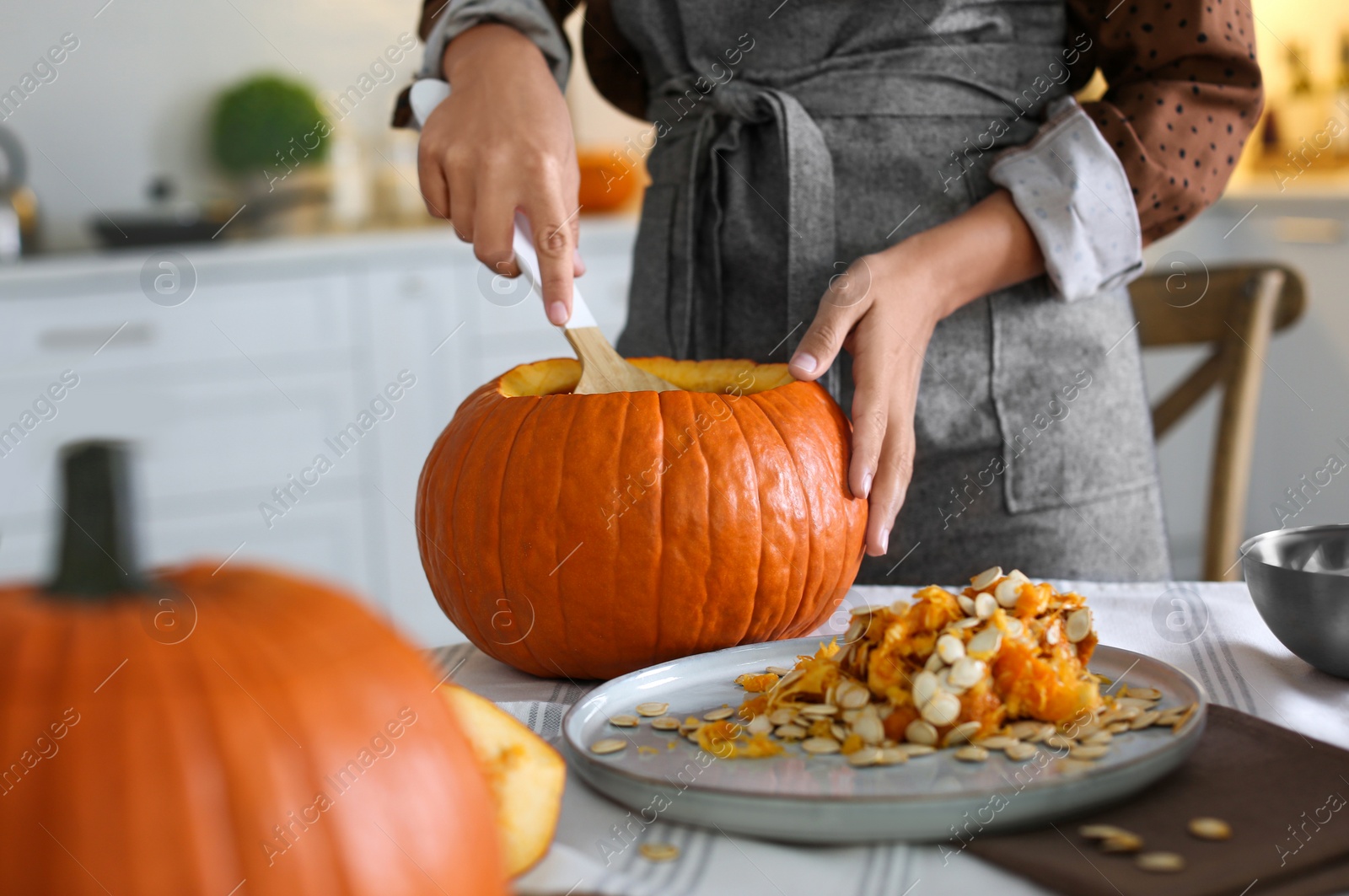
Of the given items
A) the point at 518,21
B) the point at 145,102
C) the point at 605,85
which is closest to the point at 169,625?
the point at 518,21

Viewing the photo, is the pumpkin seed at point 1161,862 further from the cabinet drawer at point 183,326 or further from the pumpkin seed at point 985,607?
the cabinet drawer at point 183,326

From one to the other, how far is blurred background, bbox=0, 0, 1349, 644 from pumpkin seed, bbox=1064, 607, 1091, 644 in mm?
1884

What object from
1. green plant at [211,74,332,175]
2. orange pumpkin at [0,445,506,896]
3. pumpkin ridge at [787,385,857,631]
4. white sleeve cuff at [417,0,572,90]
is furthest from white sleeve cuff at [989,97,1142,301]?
green plant at [211,74,332,175]

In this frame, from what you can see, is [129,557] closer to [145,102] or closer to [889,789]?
[889,789]

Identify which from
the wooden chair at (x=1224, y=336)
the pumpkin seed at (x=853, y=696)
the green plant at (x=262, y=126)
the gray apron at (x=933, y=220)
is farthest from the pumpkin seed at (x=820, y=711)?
the green plant at (x=262, y=126)

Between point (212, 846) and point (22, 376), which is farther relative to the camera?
point (22, 376)

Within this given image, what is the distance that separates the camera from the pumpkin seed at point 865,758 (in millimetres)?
457

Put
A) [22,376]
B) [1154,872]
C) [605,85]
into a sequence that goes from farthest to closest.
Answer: [22,376] → [605,85] → [1154,872]

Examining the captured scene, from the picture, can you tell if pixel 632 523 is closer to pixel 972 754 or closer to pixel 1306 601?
pixel 972 754

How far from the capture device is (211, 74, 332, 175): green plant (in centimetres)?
271

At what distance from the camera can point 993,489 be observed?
0.91m

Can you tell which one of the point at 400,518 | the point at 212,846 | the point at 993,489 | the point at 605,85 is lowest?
the point at 400,518

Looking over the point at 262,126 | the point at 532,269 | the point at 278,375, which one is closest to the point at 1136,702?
the point at 532,269

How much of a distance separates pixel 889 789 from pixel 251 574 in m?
0.25
